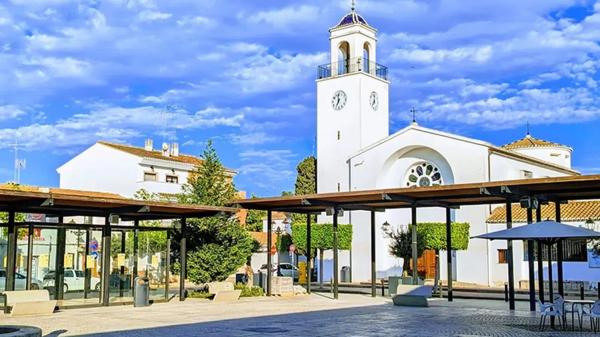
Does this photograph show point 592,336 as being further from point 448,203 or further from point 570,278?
point 570,278

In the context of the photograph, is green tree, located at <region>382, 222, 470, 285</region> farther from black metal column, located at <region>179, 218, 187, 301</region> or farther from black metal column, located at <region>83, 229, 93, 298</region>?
black metal column, located at <region>83, 229, 93, 298</region>

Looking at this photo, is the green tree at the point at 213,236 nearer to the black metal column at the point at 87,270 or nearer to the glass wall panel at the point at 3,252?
the black metal column at the point at 87,270

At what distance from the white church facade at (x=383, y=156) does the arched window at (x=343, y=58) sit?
68mm

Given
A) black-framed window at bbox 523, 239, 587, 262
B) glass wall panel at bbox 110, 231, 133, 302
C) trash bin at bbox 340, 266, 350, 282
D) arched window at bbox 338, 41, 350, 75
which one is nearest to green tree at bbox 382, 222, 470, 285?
black-framed window at bbox 523, 239, 587, 262

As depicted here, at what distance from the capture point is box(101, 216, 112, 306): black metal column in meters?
21.3

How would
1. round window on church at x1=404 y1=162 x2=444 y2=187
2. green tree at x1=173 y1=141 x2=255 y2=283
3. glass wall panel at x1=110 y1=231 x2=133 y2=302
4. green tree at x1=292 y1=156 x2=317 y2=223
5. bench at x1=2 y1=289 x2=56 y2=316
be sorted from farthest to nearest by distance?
1. green tree at x1=292 y1=156 x2=317 y2=223
2. round window on church at x1=404 y1=162 x2=444 y2=187
3. green tree at x1=173 y1=141 x2=255 y2=283
4. glass wall panel at x1=110 y1=231 x2=133 y2=302
5. bench at x1=2 y1=289 x2=56 y2=316

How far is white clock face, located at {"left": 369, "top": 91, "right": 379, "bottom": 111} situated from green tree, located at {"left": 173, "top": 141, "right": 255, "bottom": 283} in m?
21.4

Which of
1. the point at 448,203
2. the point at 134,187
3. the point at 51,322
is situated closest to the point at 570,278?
the point at 448,203

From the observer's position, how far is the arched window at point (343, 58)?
47469 millimetres

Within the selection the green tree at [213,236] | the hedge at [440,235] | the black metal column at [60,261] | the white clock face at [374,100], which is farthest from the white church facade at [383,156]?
the black metal column at [60,261]

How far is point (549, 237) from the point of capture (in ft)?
53.2

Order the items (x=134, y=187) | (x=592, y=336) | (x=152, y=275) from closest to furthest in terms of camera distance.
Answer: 1. (x=592, y=336)
2. (x=152, y=275)
3. (x=134, y=187)

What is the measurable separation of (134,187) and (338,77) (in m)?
17.2

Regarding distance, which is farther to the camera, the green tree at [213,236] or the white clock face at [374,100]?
the white clock face at [374,100]
